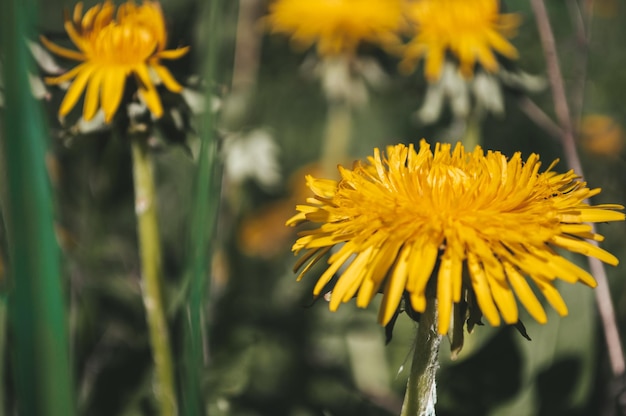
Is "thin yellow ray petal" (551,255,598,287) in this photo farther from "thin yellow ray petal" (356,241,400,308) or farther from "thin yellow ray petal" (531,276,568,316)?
"thin yellow ray petal" (356,241,400,308)

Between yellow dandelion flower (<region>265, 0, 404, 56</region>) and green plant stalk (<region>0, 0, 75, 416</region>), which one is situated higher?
yellow dandelion flower (<region>265, 0, 404, 56</region>)

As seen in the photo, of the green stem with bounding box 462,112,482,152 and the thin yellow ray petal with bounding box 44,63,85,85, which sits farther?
the green stem with bounding box 462,112,482,152

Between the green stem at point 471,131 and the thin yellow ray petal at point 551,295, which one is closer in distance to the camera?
the thin yellow ray petal at point 551,295

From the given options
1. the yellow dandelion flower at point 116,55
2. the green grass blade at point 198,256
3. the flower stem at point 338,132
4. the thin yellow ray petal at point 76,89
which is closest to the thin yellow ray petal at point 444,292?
the green grass blade at point 198,256

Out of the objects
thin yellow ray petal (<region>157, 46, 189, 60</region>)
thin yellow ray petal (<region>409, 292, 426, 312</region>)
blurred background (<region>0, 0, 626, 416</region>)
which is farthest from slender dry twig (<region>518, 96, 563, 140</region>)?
thin yellow ray petal (<region>409, 292, 426, 312</region>)

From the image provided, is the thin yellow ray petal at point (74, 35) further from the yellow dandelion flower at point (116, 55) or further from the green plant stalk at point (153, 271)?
the green plant stalk at point (153, 271)

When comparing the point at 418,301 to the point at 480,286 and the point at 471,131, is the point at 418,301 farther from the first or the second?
the point at 471,131
